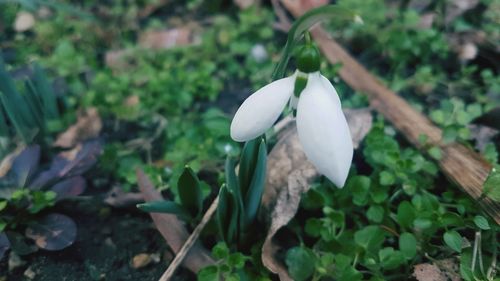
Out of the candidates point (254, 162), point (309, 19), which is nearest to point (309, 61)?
point (309, 19)

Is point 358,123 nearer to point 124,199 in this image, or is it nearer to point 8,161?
point 124,199

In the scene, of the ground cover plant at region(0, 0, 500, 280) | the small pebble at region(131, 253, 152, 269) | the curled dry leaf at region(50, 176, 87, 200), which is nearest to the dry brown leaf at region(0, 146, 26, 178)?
the ground cover plant at region(0, 0, 500, 280)

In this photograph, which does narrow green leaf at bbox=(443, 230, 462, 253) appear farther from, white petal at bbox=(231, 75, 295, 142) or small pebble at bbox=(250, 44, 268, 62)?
small pebble at bbox=(250, 44, 268, 62)

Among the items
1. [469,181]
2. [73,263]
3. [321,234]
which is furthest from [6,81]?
[469,181]

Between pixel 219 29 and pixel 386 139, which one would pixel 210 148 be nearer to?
pixel 386 139

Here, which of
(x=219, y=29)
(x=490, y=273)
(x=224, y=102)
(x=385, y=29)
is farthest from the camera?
(x=219, y=29)
